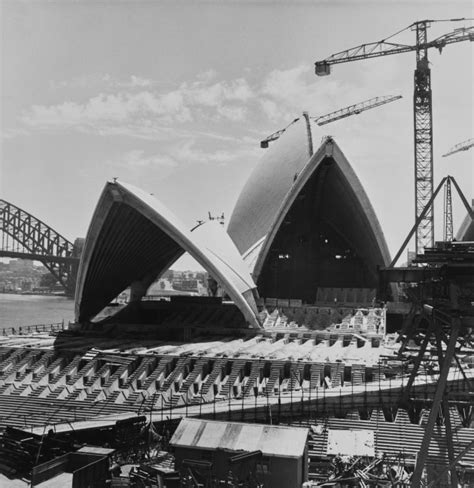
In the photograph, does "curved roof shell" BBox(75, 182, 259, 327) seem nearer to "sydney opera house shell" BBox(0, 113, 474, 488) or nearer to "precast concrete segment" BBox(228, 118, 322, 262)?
"sydney opera house shell" BBox(0, 113, 474, 488)

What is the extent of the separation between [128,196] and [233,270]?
8.35 metres

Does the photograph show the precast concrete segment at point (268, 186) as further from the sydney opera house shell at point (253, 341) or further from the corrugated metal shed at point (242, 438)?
the corrugated metal shed at point (242, 438)

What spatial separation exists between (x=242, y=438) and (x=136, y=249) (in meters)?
28.4

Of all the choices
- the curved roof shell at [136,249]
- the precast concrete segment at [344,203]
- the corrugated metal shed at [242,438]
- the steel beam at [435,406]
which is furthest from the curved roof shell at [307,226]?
the steel beam at [435,406]

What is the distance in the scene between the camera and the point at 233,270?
3741 centimetres

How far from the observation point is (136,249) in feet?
137

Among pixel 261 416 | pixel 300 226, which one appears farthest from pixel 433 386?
pixel 300 226

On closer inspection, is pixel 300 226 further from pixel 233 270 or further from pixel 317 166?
pixel 233 270

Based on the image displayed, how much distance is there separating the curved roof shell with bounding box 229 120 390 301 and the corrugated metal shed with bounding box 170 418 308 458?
1072 inches

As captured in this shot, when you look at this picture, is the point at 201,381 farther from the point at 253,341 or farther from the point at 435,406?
the point at 435,406

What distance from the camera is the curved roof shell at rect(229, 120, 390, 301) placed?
4253 cm

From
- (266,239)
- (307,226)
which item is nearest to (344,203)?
(307,226)

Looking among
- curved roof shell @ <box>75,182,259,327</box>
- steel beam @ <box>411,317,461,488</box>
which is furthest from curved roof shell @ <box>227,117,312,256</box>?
steel beam @ <box>411,317,461,488</box>

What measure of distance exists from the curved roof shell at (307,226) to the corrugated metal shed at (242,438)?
27.2 metres
